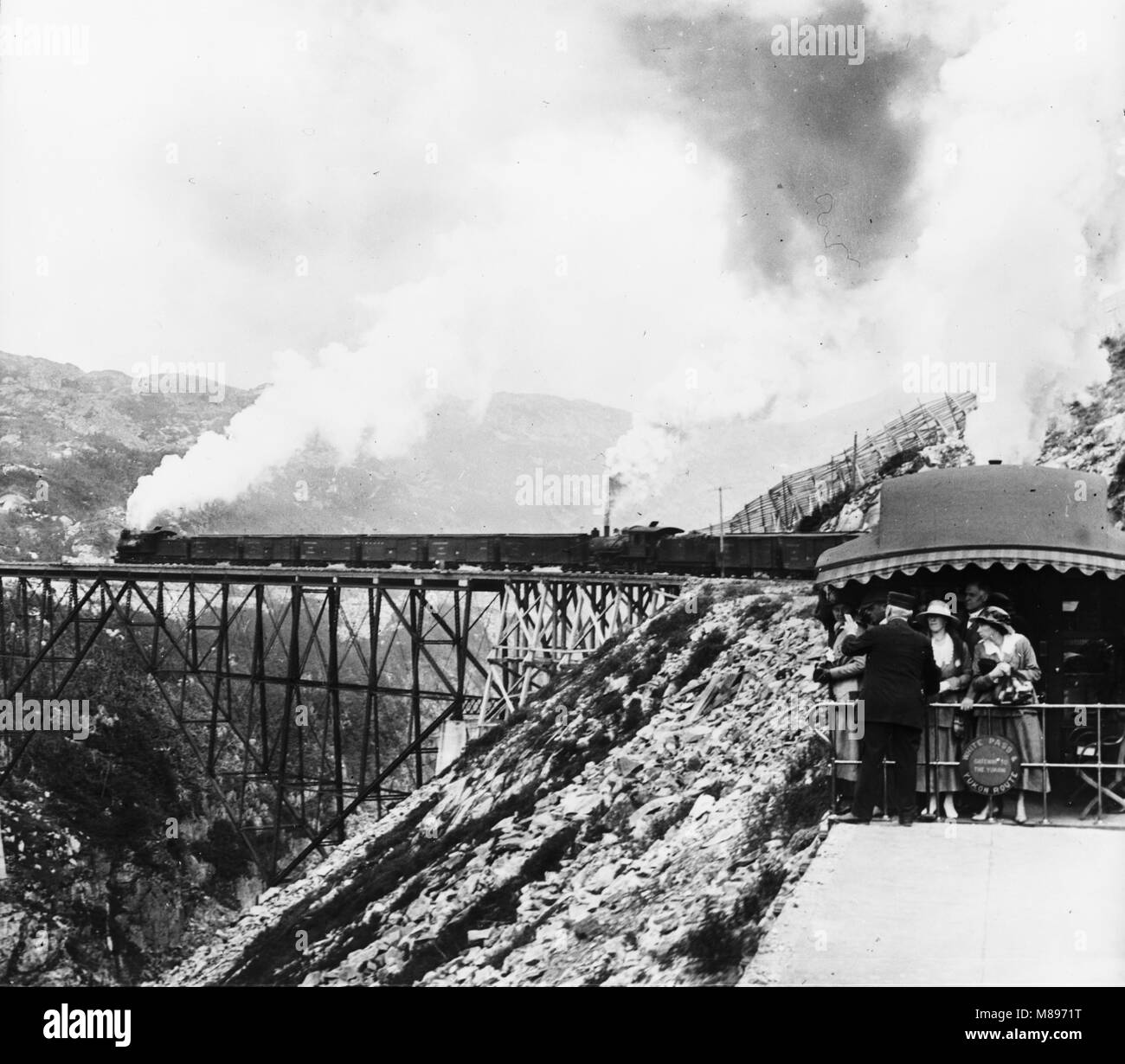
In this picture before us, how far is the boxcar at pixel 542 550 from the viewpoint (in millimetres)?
33781

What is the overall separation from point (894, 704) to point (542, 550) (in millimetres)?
24960

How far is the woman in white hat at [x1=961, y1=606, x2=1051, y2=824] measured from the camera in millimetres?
9609

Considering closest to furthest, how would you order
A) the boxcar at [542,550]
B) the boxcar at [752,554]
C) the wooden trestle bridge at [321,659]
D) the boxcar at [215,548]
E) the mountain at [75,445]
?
the wooden trestle bridge at [321,659] → the boxcar at [752,554] → the boxcar at [542,550] → the boxcar at [215,548] → the mountain at [75,445]

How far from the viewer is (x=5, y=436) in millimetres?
85562

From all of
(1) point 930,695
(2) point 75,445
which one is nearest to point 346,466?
(2) point 75,445

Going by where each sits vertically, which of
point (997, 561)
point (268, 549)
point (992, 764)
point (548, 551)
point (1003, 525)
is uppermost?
point (268, 549)

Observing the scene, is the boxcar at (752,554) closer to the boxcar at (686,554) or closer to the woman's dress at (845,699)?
the boxcar at (686,554)

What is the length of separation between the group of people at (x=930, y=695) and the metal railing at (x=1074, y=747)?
0.7 inches

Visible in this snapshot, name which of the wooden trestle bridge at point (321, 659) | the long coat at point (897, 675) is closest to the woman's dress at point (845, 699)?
the long coat at point (897, 675)

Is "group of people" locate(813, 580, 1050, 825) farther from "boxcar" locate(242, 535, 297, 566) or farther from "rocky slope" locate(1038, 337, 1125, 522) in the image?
"boxcar" locate(242, 535, 297, 566)

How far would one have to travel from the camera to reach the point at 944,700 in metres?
9.92

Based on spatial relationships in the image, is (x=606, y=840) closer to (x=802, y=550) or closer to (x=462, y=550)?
(x=802, y=550)
